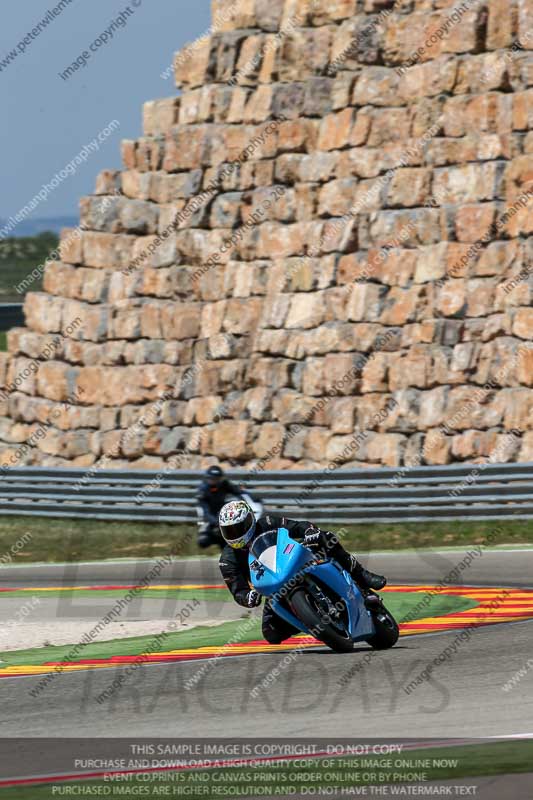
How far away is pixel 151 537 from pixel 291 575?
1199 centimetres

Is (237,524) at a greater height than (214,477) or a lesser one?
greater

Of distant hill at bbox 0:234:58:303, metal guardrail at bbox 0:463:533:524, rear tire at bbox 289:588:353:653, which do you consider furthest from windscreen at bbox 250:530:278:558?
distant hill at bbox 0:234:58:303

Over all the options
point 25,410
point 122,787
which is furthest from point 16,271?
point 122,787

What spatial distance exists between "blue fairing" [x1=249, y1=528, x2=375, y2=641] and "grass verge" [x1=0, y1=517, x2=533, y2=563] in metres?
7.89

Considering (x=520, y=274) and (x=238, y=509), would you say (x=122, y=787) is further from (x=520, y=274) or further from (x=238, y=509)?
(x=520, y=274)

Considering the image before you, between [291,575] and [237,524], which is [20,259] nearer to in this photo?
[237,524]

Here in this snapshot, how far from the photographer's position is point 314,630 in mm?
10570

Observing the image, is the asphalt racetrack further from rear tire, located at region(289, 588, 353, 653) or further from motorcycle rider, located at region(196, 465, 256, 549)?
motorcycle rider, located at region(196, 465, 256, 549)

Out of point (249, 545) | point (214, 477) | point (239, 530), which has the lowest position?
point (214, 477)

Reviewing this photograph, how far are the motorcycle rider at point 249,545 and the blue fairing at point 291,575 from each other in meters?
0.08

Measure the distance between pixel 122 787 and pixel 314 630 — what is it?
315cm

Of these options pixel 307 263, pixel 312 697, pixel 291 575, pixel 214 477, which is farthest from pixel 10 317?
pixel 312 697

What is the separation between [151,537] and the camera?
2234 centimetres

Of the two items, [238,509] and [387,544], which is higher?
[238,509]
